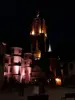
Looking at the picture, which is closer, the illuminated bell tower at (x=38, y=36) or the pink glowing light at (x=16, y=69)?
the pink glowing light at (x=16, y=69)

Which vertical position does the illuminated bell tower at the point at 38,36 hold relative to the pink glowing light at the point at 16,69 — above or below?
above

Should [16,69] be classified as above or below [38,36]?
below

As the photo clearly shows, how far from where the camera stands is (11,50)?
62219mm

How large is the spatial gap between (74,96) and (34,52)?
6264cm

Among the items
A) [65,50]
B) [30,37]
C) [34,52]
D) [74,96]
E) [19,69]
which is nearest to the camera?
[74,96]

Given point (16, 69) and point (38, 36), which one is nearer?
point (16, 69)

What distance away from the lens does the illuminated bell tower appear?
79375 mm

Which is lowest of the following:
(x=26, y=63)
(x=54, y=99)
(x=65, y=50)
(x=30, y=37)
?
(x=54, y=99)

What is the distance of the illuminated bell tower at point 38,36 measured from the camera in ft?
260

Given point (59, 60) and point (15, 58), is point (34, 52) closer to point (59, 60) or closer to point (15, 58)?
point (59, 60)

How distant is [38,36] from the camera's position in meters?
81.6

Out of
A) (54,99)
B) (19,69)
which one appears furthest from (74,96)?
(19,69)

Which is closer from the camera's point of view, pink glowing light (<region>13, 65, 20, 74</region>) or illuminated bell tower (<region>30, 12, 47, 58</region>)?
pink glowing light (<region>13, 65, 20, 74</region>)

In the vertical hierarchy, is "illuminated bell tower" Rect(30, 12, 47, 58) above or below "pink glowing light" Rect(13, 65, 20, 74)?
above
